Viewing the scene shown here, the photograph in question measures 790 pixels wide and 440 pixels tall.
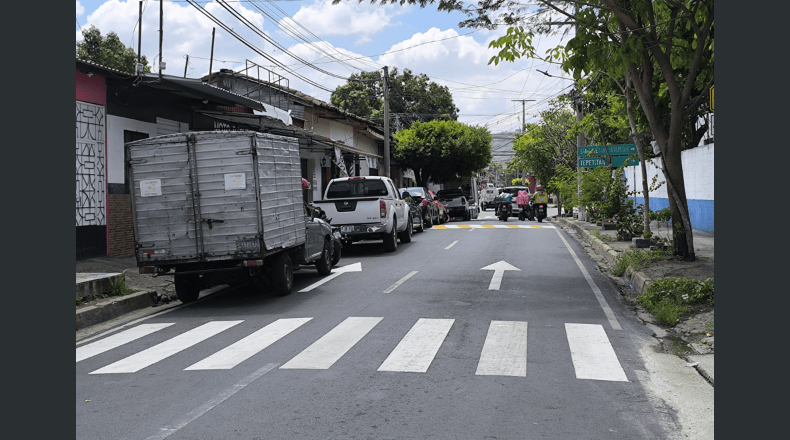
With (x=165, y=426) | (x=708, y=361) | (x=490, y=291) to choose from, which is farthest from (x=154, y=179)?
(x=708, y=361)

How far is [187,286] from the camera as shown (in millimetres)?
11836

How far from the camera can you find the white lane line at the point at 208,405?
16.5 ft

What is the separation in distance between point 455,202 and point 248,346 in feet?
105

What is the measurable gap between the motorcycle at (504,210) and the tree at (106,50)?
1867 cm

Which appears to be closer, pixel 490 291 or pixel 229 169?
pixel 229 169

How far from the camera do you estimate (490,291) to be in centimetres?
1180

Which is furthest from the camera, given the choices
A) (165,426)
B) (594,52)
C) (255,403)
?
(594,52)

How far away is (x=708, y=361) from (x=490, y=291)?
494 cm

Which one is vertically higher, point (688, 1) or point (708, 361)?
point (688, 1)

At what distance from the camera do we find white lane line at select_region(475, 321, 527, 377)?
21.6 ft

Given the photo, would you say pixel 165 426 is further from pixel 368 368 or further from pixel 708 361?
pixel 708 361

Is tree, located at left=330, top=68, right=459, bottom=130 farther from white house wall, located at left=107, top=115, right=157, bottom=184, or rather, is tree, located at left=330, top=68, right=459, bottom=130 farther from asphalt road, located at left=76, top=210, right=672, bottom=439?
asphalt road, located at left=76, top=210, right=672, bottom=439

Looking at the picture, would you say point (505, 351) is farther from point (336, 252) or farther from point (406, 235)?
point (406, 235)

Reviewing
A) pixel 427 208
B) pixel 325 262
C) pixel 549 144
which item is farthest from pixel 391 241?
pixel 549 144
